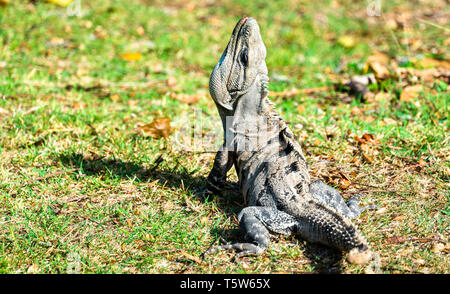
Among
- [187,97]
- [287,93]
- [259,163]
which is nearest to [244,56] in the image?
[259,163]

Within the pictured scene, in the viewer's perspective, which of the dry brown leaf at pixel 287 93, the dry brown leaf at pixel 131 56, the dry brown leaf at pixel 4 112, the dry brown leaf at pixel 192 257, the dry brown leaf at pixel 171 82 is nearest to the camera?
the dry brown leaf at pixel 192 257

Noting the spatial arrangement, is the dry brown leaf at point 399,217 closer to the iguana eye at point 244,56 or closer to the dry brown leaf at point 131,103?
the iguana eye at point 244,56

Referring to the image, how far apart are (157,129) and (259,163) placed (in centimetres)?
167

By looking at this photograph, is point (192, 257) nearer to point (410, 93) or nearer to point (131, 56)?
point (410, 93)

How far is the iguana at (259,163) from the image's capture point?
11.3 ft

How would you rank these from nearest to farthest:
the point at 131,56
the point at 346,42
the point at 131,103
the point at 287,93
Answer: the point at 131,103 → the point at 287,93 → the point at 131,56 → the point at 346,42

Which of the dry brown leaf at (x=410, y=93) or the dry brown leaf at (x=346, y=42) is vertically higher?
the dry brown leaf at (x=346, y=42)

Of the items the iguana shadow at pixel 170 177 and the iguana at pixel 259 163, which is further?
the iguana shadow at pixel 170 177

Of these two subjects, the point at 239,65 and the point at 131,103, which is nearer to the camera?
the point at 239,65

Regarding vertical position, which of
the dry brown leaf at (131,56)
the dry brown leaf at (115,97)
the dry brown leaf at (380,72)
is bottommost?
the dry brown leaf at (115,97)

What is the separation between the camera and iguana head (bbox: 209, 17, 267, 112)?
3723 millimetres

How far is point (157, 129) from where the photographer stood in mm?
5172

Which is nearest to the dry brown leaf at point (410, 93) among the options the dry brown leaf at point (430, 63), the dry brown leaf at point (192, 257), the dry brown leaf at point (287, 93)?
the dry brown leaf at point (430, 63)
